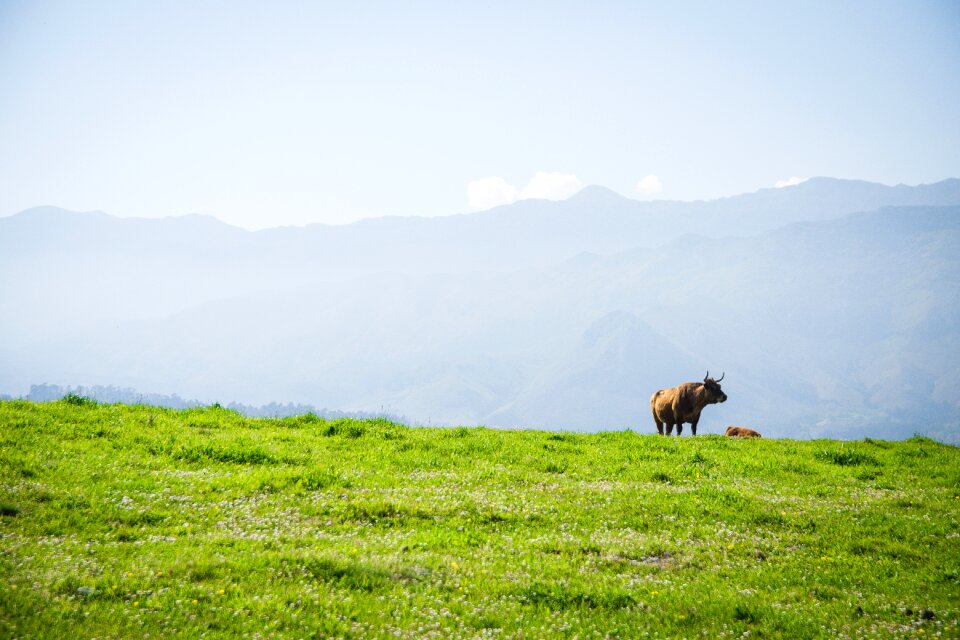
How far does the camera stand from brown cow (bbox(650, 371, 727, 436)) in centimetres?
2947

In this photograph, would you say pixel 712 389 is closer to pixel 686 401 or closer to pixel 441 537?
pixel 686 401

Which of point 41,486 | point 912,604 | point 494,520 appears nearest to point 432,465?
point 494,520

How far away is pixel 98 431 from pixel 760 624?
16447 millimetres

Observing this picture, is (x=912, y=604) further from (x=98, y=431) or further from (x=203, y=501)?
(x=98, y=431)

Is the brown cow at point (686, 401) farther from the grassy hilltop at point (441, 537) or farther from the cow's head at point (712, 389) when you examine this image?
the grassy hilltop at point (441, 537)

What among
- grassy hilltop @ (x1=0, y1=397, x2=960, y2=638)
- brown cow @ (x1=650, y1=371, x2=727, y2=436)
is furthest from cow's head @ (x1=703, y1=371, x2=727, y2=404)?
grassy hilltop @ (x1=0, y1=397, x2=960, y2=638)

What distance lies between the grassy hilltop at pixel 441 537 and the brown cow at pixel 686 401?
397 inches

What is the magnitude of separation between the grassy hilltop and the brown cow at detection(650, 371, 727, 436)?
397 inches

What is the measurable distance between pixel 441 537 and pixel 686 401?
69.3 ft

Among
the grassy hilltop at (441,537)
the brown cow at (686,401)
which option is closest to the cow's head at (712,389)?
the brown cow at (686,401)

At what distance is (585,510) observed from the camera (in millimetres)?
13570

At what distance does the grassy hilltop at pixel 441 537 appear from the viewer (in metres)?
8.14

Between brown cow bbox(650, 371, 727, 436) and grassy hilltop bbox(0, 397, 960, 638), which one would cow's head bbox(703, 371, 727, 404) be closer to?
brown cow bbox(650, 371, 727, 436)

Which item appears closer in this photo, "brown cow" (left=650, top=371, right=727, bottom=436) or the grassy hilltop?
the grassy hilltop
